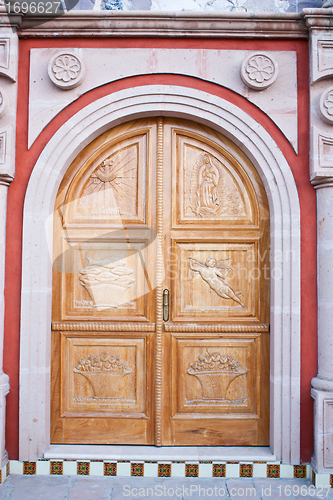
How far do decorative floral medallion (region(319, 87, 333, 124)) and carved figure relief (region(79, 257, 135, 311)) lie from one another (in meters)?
2.07

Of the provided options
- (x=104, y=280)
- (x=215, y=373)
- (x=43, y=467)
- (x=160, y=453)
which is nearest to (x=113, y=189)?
(x=104, y=280)

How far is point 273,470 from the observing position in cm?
296

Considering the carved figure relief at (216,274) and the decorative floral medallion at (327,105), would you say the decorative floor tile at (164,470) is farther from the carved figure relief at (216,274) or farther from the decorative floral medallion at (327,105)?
the decorative floral medallion at (327,105)

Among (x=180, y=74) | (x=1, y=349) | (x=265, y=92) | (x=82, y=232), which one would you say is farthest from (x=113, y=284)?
Result: (x=265, y=92)

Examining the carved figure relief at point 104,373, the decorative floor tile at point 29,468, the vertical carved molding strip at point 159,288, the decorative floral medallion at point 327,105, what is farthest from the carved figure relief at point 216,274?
the decorative floor tile at point 29,468

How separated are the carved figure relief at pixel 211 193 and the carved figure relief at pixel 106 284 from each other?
2.65 ft

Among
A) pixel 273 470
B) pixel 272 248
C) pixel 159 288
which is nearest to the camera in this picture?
pixel 273 470

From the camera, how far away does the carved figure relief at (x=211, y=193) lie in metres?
3.27

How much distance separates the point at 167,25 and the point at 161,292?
2244mm

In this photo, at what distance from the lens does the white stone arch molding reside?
299 cm

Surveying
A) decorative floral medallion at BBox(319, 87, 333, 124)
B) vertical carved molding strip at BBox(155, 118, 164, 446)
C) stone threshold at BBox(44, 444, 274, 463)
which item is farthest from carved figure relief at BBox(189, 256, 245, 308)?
decorative floral medallion at BBox(319, 87, 333, 124)

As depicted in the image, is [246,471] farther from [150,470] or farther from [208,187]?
[208,187]

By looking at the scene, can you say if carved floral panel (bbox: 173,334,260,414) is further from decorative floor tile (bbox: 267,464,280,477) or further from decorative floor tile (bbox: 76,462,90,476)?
decorative floor tile (bbox: 76,462,90,476)

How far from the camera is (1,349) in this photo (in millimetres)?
3002
